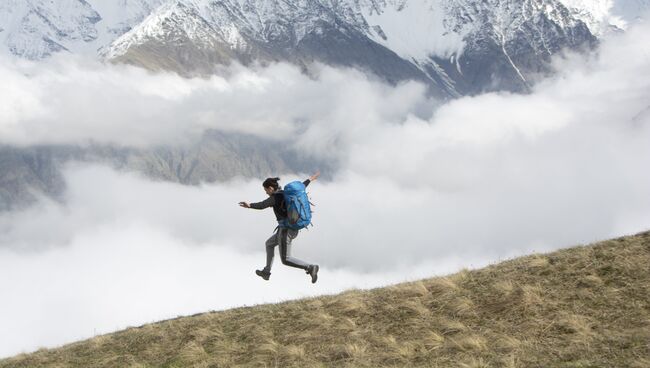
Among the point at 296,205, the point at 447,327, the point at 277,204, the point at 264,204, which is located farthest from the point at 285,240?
the point at 447,327

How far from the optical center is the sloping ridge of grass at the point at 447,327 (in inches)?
465

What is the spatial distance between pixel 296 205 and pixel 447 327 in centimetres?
513

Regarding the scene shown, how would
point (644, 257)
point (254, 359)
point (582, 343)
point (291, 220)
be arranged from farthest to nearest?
point (291, 220), point (644, 257), point (254, 359), point (582, 343)

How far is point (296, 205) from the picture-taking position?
1666 centimetres

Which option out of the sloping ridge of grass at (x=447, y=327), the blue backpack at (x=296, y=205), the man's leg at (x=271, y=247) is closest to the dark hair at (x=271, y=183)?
the blue backpack at (x=296, y=205)

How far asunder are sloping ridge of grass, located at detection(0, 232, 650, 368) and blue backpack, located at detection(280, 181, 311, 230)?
2.42 metres

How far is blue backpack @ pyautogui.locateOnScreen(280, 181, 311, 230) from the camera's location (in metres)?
16.6

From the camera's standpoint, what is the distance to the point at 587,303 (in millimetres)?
13594

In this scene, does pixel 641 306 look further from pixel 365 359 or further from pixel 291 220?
pixel 291 220

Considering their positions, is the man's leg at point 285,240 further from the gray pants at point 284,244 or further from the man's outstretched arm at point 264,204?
the man's outstretched arm at point 264,204

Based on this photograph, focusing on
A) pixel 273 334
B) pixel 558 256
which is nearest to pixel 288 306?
pixel 273 334

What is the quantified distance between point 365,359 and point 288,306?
5.69 meters

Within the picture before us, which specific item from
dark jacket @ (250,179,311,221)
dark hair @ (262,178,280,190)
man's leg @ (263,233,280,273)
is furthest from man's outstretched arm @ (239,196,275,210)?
man's leg @ (263,233,280,273)

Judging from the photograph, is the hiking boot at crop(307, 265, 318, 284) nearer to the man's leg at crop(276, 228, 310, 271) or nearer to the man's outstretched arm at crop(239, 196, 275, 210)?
the man's leg at crop(276, 228, 310, 271)
